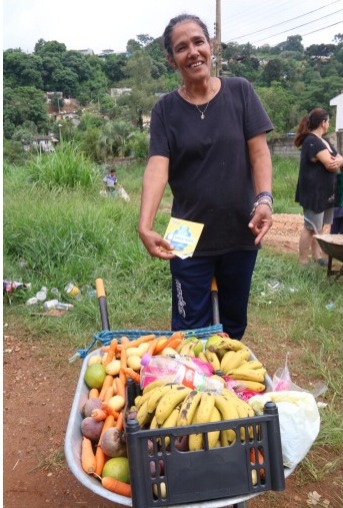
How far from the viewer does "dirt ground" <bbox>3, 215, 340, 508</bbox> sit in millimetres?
2645

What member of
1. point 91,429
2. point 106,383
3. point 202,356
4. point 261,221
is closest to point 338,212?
point 261,221

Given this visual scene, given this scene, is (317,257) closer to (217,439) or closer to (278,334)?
(278,334)

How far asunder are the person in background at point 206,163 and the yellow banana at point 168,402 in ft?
2.62

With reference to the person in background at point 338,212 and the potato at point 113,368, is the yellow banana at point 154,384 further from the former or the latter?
the person in background at point 338,212

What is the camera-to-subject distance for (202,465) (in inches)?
58.2

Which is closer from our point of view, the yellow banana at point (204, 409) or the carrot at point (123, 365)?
the yellow banana at point (204, 409)

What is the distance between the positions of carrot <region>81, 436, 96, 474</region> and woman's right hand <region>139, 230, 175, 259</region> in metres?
0.81

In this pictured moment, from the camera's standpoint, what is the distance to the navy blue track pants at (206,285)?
2615mm

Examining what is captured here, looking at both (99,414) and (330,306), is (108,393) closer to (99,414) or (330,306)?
(99,414)

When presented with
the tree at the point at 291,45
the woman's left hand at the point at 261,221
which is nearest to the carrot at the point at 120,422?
the woman's left hand at the point at 261,221

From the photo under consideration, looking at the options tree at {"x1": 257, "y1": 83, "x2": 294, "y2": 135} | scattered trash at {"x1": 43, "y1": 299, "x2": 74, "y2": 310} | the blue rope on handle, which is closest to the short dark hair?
the blue rope on handle

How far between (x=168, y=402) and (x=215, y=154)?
1266 millimetres

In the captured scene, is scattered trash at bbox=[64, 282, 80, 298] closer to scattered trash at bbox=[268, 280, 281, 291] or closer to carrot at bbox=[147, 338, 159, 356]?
scattered trash at bbox=[268, 280, 281, 291]

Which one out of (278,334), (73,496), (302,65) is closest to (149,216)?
(73,496)
